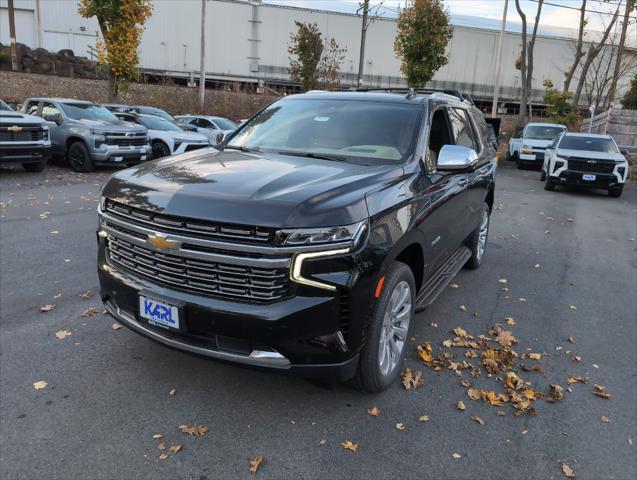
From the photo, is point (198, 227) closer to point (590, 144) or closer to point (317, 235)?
point (317, 235)

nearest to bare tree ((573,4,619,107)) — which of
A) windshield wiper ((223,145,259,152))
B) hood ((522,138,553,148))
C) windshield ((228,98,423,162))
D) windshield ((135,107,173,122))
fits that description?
hood ((522,138,553,148))

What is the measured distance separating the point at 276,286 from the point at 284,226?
0.33 meters

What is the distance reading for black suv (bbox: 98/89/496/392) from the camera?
2842 millimetres

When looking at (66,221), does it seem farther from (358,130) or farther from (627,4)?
(627,4)

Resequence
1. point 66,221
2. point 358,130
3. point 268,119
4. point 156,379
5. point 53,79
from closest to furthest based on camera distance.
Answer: point 156,379 → point 358,130 → point 268,119 → point 66,221 → point 53,79

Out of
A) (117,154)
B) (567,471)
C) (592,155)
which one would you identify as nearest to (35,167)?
(117,154)

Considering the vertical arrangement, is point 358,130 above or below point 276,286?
above

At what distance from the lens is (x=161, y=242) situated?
303cm

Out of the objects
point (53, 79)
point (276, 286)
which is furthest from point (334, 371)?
point (53, 79)

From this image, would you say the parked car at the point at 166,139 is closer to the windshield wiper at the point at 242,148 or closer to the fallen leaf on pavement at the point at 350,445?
the windshield wiper at the point at 242,148

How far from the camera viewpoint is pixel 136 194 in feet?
10.6

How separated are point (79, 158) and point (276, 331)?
12377mm

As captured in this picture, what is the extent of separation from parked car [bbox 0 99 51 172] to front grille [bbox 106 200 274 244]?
10.3m

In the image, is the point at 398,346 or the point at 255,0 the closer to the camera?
the point at 398,346
